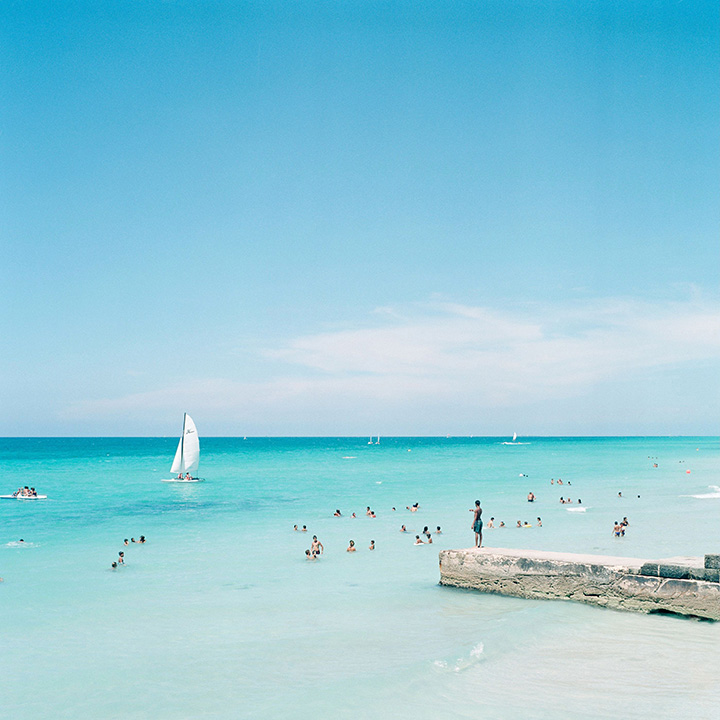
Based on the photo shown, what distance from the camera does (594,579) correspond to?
15.0 meters

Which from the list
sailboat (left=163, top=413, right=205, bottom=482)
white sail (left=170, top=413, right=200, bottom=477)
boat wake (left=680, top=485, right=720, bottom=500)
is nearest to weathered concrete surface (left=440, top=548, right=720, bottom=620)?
boat wake (left=680, top=485, right=720, bottom=500)

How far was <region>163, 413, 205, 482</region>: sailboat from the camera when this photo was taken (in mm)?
60434

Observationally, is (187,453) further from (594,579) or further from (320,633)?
(594,579)

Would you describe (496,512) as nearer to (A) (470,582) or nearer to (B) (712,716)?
(A) (470,582)

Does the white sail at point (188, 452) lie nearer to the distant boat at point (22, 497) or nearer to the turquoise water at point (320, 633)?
the distant boat at point (22, 497)

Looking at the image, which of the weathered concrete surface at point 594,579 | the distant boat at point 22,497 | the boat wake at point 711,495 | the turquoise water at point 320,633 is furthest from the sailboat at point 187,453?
the weathered concrete surface at point 594,579

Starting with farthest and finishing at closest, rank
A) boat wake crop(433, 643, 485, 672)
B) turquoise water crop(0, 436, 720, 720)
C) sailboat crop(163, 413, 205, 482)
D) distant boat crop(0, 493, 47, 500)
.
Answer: sailboat crop(163, 413, 205, 482)
distant boat crop(0, 493, 47, 500)
boat wake crop(433, 643, 485, 672)
turquoise water crop(0, 436, 720, 720)

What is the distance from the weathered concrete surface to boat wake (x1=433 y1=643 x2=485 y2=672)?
3.61 meters

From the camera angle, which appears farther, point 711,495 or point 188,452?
point 188,452

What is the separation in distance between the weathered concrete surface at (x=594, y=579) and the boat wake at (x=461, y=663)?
3.61 meters

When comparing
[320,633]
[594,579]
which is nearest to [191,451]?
[320,633]

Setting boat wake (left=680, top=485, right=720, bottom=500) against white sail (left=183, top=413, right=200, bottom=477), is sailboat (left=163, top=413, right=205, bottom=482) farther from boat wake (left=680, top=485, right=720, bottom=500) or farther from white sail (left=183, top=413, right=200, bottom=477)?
boat wake (left=680, top=485, right=720, bottom=500)

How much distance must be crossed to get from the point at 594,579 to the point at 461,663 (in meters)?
4.48

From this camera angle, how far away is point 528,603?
15.6m
